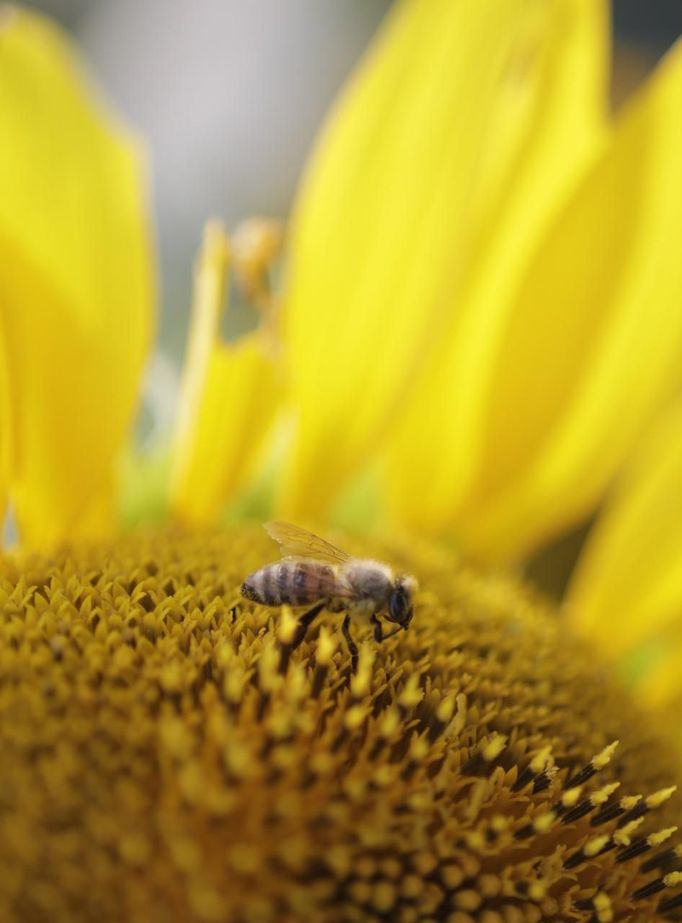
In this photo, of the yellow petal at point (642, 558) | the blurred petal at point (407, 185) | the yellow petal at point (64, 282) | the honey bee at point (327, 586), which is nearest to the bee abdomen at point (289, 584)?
the honey bee at point (327, 586)

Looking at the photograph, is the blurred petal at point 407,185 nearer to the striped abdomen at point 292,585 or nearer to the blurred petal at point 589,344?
the blurred petal at point 589,344

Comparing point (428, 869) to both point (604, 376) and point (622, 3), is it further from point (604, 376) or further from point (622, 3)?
point (622, 3)

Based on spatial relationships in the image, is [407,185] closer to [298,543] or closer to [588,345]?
[588,345]

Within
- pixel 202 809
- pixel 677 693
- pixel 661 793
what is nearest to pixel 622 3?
pixel 677 693

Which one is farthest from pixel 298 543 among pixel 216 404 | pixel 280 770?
pixel 216 404

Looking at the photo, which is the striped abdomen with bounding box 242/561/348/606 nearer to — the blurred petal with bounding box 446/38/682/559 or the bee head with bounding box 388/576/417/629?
the bee head with bounding box 388/576/417/629
